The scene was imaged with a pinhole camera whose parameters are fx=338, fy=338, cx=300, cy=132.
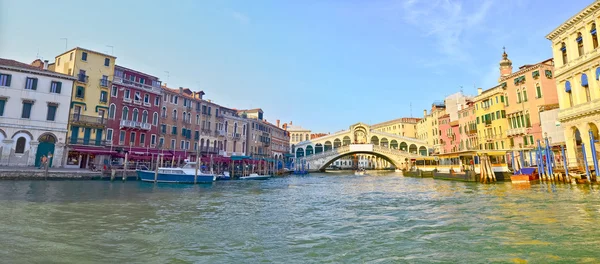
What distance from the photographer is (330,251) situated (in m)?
5.64

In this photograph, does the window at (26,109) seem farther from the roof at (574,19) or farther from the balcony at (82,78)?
the roof at (574,19)

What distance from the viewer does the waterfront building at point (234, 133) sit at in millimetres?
42188

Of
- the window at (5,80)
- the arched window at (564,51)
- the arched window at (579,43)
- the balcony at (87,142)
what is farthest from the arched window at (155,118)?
the arched window at (579,43)

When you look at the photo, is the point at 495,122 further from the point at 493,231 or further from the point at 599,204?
the point at 493,231

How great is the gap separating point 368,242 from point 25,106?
28.8m

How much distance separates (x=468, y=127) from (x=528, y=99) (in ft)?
38.1

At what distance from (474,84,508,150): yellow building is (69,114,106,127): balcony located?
3714cm

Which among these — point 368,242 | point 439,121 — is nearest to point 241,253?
point 368,242

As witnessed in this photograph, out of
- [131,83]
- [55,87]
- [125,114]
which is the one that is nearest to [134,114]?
[125,114]

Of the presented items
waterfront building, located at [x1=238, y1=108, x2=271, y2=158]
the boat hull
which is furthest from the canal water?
waterfront building, located at [x1=238, y1=108, x2=271, y2=158]

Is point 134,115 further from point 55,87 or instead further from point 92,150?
point 55,87

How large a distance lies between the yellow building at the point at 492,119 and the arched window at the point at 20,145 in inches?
1632

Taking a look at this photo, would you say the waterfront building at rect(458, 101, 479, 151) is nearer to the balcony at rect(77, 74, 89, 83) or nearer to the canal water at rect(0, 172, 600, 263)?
the canal water at rect(0, 172, 600, 263)

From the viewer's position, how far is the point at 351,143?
61.4 m
